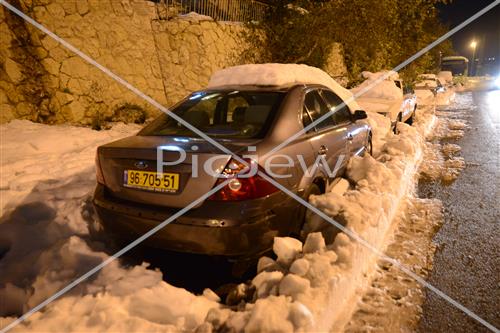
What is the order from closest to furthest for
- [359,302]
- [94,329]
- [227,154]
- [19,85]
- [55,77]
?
[94,329]
[227,154]
[359,302]
[19,85]
[55,77]

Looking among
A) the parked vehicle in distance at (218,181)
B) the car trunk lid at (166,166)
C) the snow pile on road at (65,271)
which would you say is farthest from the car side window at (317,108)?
the snow pile on road at (65,271)

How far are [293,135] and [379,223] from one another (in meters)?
1.34

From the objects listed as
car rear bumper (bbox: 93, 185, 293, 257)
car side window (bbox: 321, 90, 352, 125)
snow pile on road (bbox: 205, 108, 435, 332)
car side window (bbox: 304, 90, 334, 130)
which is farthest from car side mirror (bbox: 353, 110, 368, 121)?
car rear bumper (bbox: 93, 185, 293, 257)

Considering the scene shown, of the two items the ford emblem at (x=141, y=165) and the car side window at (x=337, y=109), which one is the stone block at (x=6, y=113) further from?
the car side window at (x=337, y=109)

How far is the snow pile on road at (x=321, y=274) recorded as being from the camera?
6.81 ft

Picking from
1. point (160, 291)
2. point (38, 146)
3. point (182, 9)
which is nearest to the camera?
point (160, 291)

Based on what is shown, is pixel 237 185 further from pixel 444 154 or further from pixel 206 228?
pixel 444 154

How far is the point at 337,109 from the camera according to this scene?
14.4 feet

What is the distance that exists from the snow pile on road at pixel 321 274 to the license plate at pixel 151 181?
2.90 ft

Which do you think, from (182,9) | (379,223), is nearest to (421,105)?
(182,9)

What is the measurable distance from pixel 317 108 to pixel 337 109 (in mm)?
709

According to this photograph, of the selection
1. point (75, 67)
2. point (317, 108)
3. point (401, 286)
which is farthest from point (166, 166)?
point (75, 67)

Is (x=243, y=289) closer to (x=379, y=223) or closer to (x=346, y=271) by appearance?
(x=346, y=271)

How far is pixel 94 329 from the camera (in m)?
2.02
